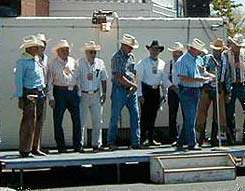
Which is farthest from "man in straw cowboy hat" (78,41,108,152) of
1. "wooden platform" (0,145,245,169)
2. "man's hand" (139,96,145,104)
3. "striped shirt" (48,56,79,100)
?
"man's hand" (139,96,145,104)

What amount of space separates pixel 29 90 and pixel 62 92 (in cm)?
90

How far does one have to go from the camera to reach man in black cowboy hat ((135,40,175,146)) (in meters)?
→ 12.7

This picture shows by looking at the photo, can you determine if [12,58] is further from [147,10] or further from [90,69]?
[147,10]

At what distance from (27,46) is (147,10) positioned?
22.2 feet

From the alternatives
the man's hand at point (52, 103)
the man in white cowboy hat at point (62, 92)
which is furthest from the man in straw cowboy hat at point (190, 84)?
the man's hand at point (52, 103)

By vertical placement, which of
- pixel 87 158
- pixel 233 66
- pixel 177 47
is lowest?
pixel 87 158

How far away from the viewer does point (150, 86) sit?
12.7m

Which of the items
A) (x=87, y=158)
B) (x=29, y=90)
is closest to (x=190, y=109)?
(x=87, y=158)

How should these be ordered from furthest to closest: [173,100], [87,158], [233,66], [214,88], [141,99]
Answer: [233,66], [173,100], [214,88], [141,99], [87,158]

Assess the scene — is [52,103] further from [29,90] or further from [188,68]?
[188,68]

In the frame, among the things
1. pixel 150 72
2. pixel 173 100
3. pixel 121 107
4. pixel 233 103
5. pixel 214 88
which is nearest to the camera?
pixel 121 107

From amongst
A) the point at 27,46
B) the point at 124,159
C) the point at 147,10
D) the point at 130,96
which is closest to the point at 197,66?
the point at 130,96

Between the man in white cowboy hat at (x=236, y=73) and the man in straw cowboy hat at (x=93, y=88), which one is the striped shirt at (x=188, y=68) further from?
the man in white cowboy hat at (x=236, y=73)

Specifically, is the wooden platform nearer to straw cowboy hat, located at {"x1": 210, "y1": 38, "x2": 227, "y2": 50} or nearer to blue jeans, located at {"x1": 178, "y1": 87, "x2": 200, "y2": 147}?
blue jeans, located at {"x1": 178, "y1": 87, "x2": 200, "y2": 147}
